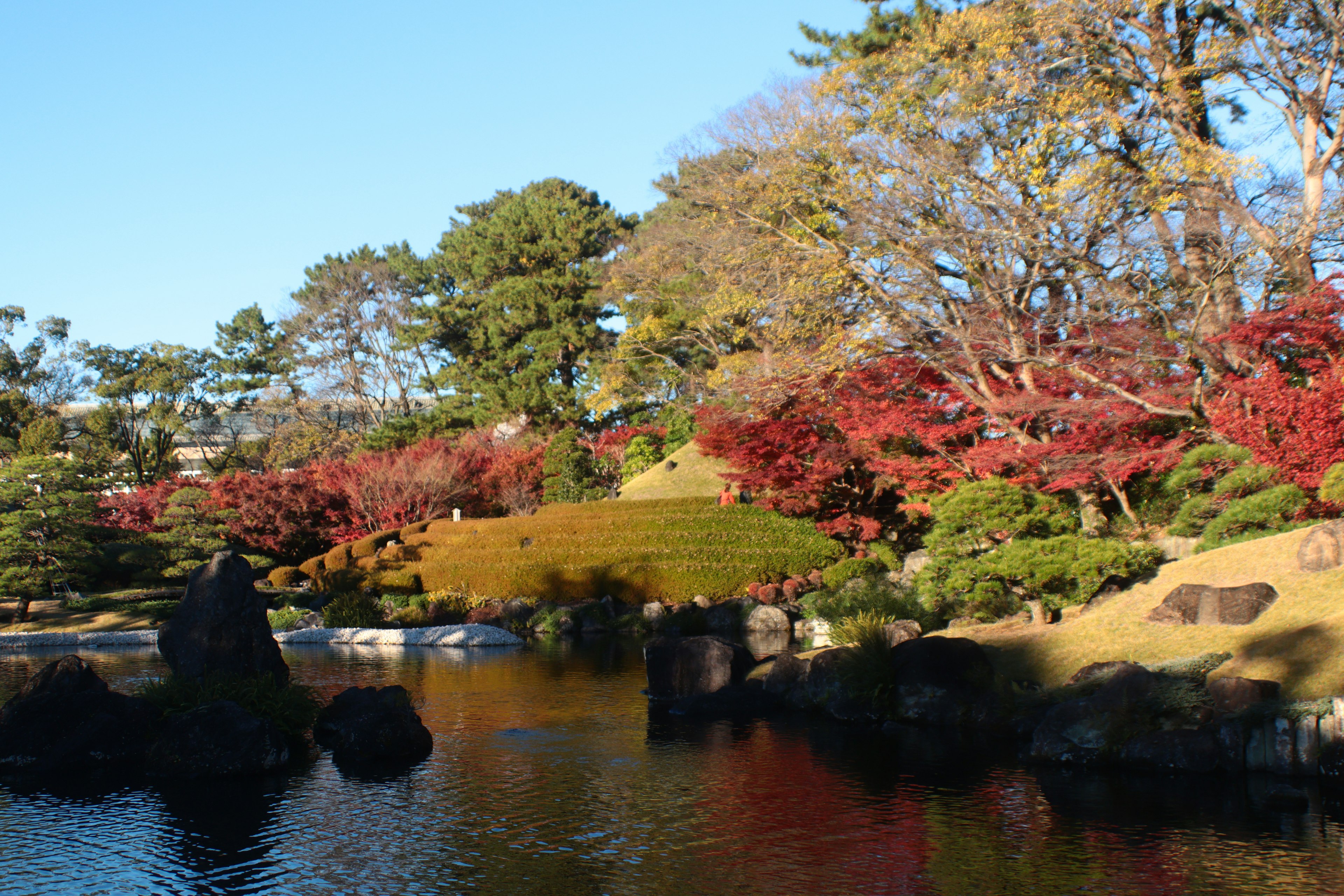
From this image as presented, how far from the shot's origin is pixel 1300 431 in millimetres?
13359

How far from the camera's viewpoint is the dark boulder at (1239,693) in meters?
8.87

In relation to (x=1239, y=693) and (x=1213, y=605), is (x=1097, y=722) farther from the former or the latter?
(x=1213, y=605)

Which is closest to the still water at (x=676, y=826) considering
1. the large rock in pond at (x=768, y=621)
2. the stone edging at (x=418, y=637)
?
the stone edging at (x=418, y=637)

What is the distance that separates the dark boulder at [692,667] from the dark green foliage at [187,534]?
15727 millimetres

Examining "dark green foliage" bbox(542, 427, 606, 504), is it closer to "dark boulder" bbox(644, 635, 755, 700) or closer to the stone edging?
the stone edging

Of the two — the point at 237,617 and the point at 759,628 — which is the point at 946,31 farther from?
the point at 237,617

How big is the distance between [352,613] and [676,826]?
1661cm

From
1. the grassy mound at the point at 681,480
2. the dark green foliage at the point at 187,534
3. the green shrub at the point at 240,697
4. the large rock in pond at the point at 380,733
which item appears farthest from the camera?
the grassy mound at the point at 681,480

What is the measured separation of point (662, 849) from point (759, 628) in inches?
572

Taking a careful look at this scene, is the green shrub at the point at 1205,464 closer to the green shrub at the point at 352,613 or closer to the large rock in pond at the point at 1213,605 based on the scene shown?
the large rock in pond at the point at 1213,605

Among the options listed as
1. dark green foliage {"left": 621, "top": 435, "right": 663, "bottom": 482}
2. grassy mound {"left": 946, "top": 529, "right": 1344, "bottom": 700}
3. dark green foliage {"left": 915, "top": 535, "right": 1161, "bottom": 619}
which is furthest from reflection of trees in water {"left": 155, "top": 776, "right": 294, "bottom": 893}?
dark green foliage {"left": 621, "top": 435, "right": 663, "bottom": 482}

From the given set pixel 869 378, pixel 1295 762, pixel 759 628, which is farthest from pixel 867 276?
pixel 1295 762

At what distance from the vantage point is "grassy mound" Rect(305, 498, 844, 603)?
23969 millimetres

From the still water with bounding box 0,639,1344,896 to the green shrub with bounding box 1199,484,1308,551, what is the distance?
5603 millimetres
